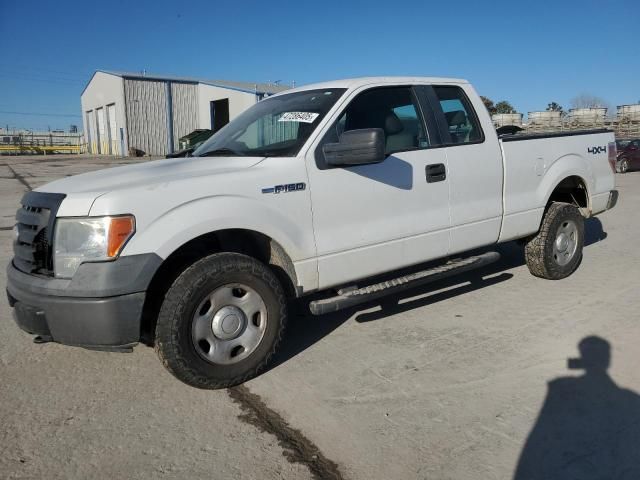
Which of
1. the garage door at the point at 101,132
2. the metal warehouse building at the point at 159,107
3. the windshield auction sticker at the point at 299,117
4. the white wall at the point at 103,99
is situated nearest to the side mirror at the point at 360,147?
the windshield auction sticker at the point at 299,117

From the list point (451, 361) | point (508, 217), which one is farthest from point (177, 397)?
point (508, 217)

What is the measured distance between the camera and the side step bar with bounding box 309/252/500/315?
3645 mm

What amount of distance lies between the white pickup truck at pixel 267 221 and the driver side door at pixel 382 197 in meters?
0.01

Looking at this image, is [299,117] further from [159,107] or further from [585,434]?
[159,107]

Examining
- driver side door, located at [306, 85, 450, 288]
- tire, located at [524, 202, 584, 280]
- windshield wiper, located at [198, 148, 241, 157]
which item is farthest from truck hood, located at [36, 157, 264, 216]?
tire, located at [524, 202, 584, 280]

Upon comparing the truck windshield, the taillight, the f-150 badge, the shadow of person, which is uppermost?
the truck windshield

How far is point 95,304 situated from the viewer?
2.91 meters

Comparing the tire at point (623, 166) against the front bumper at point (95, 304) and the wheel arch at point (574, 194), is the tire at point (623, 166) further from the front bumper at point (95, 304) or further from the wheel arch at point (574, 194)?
the front bumper at point (95, 304)

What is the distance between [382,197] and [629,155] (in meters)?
21.8

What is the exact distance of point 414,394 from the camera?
323cm

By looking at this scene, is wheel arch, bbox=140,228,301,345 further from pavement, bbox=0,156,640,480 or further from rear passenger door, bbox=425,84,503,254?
rear passenger door, bbox=425,84,503,254

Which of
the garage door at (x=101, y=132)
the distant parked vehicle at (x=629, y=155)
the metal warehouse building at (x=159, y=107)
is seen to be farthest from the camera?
the garage door at (x=101, y=132)

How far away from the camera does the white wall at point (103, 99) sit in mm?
43500

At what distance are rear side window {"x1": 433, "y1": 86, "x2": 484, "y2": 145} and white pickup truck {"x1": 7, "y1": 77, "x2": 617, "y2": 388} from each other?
0.01 metres
